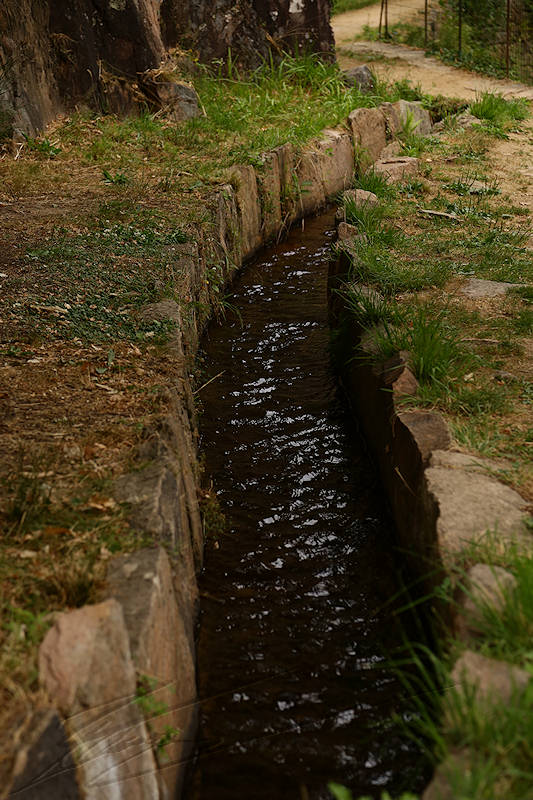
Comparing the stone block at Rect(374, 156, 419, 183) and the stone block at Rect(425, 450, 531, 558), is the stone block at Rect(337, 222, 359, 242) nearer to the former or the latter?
the stone block at Rect(374, 156, 419, 183)

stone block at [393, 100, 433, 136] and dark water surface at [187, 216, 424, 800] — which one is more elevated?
stone block at [393, 100, 433, 136]

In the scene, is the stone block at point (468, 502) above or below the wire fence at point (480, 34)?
below

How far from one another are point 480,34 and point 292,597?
1264cm

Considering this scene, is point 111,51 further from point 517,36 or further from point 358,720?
point 517,36

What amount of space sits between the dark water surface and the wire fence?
9128 mm

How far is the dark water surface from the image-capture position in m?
2.38

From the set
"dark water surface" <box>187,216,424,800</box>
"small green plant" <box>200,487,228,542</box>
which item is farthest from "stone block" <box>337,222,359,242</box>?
"small green plant" <box>200,487,228,542</box>

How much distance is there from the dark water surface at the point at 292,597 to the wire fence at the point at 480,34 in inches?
359

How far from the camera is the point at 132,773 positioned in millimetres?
1896

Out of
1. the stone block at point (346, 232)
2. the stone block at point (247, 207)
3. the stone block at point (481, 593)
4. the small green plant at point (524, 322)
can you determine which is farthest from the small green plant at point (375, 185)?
the stone block at point (481, 593)

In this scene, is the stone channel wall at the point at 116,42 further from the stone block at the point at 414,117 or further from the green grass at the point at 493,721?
the green grass at the point at 493,721

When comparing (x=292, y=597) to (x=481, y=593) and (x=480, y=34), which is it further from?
(x=480, y=34)

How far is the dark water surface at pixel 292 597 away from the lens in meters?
2.38

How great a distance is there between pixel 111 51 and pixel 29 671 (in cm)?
691
